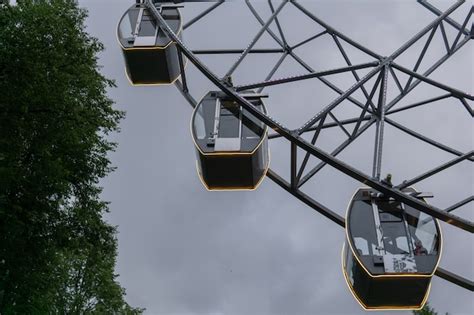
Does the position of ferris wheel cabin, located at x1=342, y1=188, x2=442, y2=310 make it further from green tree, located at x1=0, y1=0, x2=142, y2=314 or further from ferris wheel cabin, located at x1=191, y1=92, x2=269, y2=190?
green tree, located at x1=0, y1=0, x2=142, y2=314

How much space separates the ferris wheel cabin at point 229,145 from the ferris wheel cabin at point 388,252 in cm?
172

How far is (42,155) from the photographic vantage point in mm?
13984

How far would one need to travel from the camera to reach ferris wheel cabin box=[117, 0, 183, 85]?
12320 mm

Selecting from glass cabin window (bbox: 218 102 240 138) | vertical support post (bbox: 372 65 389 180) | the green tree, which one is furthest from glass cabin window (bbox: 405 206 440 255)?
the green tree

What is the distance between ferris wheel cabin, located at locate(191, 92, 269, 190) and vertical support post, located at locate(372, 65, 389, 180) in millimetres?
1825

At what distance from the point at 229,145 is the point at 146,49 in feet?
11.1

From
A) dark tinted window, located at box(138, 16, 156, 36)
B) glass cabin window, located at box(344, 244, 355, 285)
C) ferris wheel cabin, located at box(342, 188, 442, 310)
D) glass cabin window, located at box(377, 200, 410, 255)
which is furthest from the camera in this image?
dark tinted window, located at box(138, 16, 156, 36)

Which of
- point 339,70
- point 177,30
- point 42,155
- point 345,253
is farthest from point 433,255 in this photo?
point 42,155

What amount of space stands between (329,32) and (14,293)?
9308mm

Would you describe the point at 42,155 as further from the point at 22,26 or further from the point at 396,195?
the point at 396,195

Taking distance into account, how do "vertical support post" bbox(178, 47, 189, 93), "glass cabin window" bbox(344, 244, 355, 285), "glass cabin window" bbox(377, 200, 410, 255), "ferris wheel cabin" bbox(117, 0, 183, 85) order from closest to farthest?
1. "glass cabin window" bbox(377, 200, 410, 255)
2. "glass cabin window" bbox(344, 244, 355, 285)
3. "vertical support post" bbox(178, 47, 189, 93)
4. "ferris wheel cabin" bbox(117, 0, 183, 85)

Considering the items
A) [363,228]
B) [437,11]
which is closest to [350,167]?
[363,228]

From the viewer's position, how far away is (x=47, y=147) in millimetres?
14117

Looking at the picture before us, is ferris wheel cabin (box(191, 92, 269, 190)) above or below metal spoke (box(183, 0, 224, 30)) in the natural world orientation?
below
